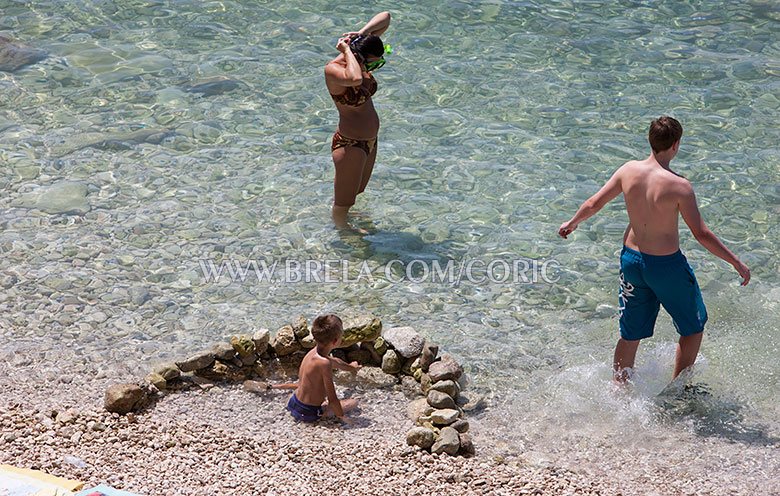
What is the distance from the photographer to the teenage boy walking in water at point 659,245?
4.38 m

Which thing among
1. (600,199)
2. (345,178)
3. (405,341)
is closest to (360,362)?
(405,341)

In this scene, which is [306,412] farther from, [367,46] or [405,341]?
[367,46]

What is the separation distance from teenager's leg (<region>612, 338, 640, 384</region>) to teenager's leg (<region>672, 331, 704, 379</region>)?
0.26 meters

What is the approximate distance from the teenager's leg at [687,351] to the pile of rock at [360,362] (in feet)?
4.06

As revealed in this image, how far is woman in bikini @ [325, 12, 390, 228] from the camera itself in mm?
6152

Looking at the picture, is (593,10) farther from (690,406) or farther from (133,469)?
(133,469)

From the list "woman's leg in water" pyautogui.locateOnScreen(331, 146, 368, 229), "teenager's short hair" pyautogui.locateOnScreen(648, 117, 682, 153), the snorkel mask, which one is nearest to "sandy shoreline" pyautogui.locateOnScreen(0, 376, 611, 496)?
"teenager's short hair" pyautogui.locateOnScreen(648, 117, 682, 153)

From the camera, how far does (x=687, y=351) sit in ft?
15.6

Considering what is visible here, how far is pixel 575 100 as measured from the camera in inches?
362

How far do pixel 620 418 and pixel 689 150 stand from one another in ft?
14.2

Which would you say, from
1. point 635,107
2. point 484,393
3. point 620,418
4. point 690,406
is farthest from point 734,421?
point 635,107

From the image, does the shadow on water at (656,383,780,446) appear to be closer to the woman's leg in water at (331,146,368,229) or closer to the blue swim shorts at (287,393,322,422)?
the blue swim shorts at (287,393,322,422)

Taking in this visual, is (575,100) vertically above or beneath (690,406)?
above

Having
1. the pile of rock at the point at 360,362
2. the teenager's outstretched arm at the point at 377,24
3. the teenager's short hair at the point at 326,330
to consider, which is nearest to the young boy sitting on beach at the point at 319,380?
the teenager's short hair at the point at 326,330
